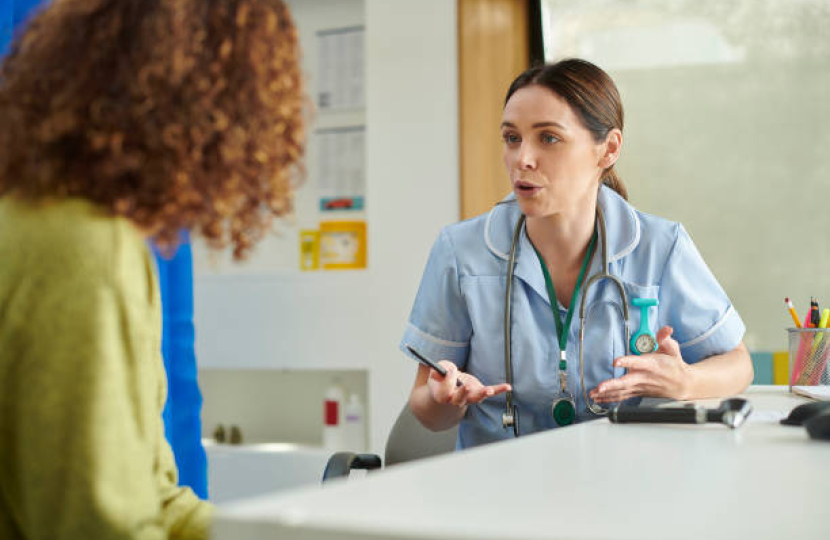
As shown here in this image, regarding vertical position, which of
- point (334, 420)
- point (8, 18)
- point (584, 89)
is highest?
point (8, 18)

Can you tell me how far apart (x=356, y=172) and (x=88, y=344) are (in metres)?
2.46

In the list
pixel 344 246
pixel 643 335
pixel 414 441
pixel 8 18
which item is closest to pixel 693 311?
pixel 643 335

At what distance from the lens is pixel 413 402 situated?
165 centimetres

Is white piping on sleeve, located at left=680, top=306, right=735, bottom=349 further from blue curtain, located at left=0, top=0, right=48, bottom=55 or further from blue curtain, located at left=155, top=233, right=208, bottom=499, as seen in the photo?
blue curtain, located at left=0, top=0, right=48, bottom=55

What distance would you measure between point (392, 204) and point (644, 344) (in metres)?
1.45

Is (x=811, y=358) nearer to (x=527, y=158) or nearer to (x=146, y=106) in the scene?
(x=527, y=158)

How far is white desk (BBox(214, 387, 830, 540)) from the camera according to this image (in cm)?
46

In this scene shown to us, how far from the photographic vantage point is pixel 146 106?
0.76 meters

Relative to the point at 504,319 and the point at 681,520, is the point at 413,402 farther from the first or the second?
the point at 681,520

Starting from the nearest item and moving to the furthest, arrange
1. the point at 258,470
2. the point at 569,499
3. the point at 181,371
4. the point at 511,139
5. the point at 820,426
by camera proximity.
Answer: the point at 569,499 < the point at 820,426 < the point at 511,139 < the point at 181,371 < the point at 258,470

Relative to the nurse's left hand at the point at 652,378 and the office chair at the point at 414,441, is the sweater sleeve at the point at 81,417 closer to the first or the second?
the nurse's left hand at the point at 652,378

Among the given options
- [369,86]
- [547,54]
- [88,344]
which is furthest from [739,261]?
[88,344]

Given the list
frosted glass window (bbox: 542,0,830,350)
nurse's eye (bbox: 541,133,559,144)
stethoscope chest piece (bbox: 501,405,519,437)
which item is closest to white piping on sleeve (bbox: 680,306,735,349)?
stethoscope chest piece (bbox: 501,405,519,437)

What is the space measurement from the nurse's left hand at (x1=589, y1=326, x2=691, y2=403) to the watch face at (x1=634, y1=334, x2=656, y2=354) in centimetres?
4
